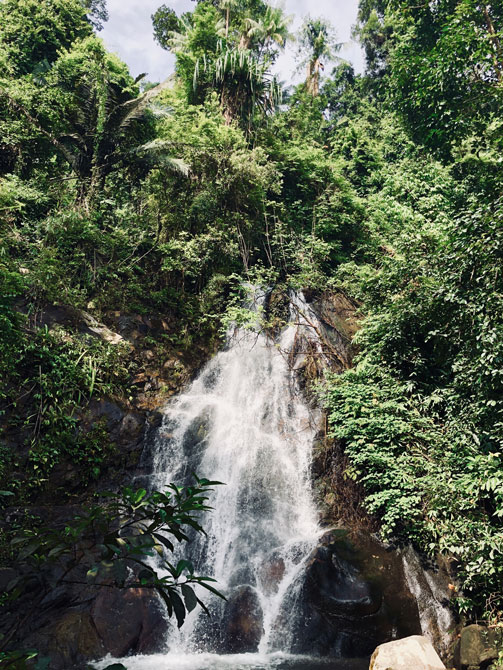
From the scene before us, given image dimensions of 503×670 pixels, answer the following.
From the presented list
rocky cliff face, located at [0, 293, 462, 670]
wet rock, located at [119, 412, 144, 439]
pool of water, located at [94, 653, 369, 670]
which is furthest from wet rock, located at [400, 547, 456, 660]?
wet rock, located at [119, 412, 144, 439]

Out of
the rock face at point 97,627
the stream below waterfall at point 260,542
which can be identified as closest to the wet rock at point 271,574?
the stream below waterfall at point 260,542

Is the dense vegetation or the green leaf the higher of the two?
the dense vegetation

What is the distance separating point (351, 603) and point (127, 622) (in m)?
3.40

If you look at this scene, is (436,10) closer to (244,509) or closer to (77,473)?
(244,509)

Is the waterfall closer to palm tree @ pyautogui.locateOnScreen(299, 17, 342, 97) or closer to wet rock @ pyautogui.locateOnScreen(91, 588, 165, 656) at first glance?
wet rock @ pyautogui.locateOnScreen(91, 588, 165, 656)

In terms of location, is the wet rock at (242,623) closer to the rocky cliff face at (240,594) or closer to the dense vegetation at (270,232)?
the rocky cliff face at (240,594)

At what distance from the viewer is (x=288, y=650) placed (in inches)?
248

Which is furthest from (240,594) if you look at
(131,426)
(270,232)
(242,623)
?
(270,232)

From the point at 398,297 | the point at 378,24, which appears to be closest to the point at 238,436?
the point at 398,297

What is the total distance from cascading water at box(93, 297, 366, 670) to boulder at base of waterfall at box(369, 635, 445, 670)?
2.15ft

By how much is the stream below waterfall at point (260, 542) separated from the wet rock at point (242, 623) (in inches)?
0.6

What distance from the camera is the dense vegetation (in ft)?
22.7

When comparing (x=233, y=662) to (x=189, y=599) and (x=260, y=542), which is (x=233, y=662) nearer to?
(x=260, y=542)

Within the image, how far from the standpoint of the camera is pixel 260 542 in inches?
302
